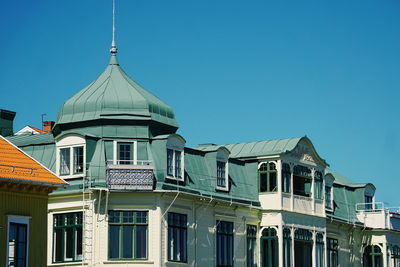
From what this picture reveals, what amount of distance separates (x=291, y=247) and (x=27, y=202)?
18.6m

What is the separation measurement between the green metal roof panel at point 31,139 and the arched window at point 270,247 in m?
12.4

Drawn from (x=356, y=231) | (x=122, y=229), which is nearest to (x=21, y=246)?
(x=122, y=229)

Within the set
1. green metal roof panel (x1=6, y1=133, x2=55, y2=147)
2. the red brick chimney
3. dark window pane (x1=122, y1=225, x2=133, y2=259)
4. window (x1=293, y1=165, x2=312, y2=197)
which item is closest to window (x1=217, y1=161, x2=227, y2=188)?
window (x1=293, y1=165, x2=312, y2=197)

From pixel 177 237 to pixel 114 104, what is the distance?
7041mm

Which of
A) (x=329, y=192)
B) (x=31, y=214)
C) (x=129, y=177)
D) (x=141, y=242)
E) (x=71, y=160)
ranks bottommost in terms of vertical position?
(x=141, y=242)

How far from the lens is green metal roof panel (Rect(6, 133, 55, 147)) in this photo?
49.3m

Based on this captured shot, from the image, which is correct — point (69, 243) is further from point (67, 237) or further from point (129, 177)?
point (129, 177)

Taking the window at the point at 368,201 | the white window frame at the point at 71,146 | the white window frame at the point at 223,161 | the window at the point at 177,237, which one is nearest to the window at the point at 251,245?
the white window frame at the point at 223,161

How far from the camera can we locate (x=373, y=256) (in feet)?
204

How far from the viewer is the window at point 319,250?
54750 mm

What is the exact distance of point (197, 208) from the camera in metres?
47.6

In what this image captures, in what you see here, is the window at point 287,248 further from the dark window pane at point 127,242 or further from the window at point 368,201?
the window at point 368,201

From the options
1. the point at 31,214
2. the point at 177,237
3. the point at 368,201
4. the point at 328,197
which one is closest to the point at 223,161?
the point at 177,237

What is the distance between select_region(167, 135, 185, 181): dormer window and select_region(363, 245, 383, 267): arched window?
66.0 ft
